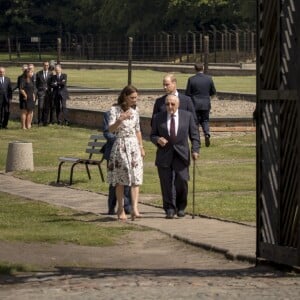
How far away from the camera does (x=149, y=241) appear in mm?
15750

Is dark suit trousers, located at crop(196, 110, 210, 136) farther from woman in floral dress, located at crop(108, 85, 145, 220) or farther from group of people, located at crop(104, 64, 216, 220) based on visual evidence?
woman in floral dress, located at crop(108, 85, 145, 220)

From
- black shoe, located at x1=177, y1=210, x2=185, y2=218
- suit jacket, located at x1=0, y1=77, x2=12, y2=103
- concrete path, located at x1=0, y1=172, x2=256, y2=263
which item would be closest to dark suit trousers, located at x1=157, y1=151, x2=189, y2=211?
black shoe, located at x1=177, y1=210, x2=185, y2=218

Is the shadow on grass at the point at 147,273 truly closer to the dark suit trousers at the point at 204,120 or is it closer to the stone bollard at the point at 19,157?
the stone bollard at the point at 19,157

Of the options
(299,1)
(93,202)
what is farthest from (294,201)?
(93,202)

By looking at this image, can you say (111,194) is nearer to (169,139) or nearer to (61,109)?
(169,139)

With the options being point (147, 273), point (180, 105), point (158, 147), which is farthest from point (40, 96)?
point (147, 273)

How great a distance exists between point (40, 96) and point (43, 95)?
0.44 ft

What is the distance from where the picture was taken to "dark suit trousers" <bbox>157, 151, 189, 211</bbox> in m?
17.7

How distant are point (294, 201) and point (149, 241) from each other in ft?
11.6

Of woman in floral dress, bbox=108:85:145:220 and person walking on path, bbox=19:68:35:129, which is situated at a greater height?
woman in floral dress, bbox=108:85:145:220

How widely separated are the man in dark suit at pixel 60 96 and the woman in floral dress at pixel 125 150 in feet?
67.3

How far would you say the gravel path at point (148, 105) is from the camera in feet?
120

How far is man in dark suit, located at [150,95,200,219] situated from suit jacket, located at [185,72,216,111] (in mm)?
11002

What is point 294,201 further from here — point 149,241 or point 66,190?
point 66,190
